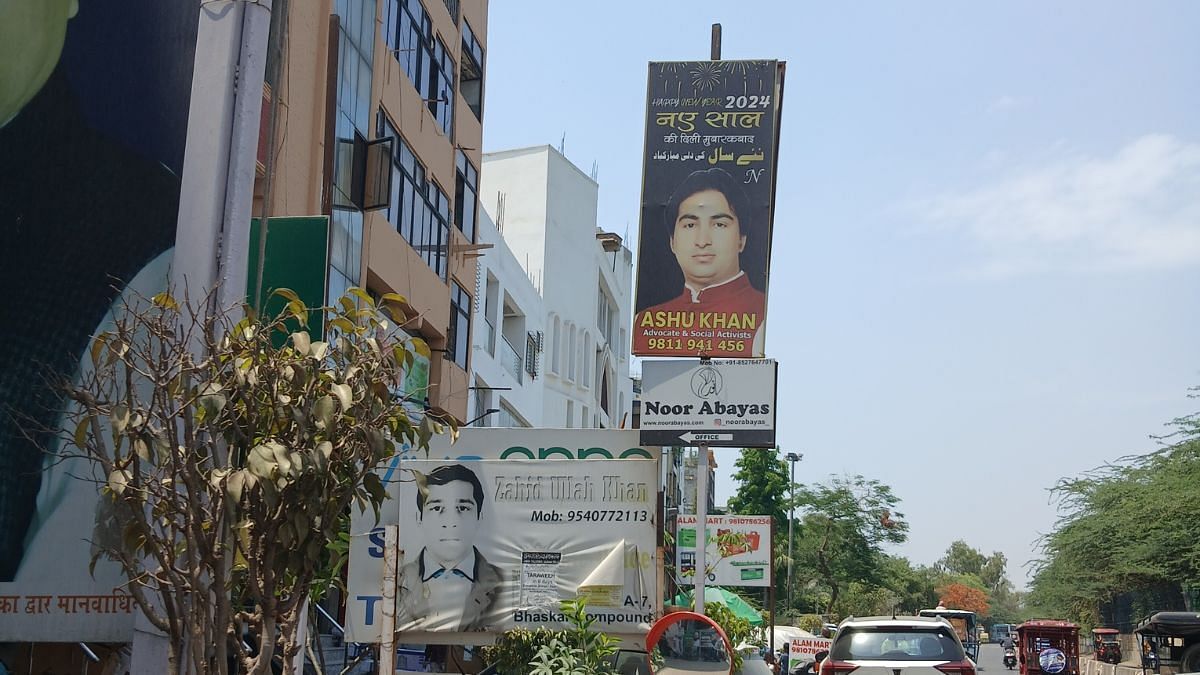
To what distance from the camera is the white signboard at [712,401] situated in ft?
40.6

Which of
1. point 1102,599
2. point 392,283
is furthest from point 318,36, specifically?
point 1102,599

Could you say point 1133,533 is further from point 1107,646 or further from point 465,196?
point 465,196

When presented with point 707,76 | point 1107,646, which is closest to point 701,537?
point 707,76

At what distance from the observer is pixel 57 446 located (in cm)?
930

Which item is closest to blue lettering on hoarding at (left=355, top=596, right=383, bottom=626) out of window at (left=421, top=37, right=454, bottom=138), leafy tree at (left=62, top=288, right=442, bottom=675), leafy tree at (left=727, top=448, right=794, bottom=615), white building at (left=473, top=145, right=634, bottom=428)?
leafy tree at (left=62, top=288, right=442, bottom=675)

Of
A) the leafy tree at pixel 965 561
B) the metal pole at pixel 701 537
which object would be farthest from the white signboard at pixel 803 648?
the leafy tree at pixel 965 561

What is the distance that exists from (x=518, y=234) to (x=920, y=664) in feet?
107

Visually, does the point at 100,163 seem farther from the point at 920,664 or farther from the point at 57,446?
the point at 920,664

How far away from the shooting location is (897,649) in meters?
13.9

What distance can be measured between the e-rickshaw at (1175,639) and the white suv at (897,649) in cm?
1336

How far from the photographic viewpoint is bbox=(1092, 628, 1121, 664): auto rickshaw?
38641 mm

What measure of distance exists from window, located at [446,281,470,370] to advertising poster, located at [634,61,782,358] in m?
13.7

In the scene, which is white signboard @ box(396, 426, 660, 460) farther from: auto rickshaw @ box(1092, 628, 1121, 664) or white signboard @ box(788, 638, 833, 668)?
auto rickshaw @ box(1092, 628, 1121, 664)

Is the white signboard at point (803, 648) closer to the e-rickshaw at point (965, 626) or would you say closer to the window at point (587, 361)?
the window at point (587, 361)
